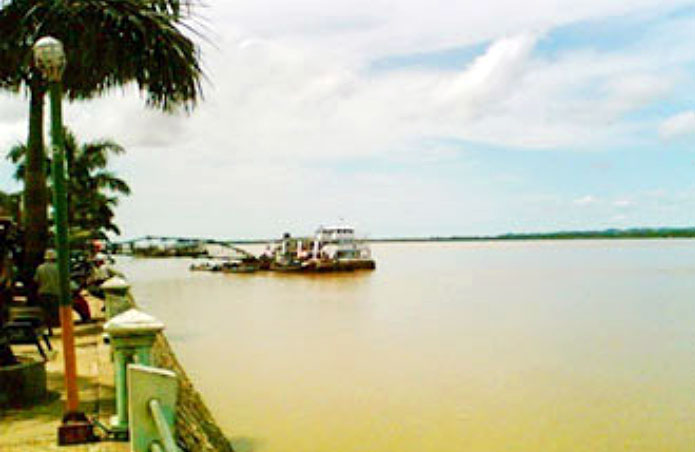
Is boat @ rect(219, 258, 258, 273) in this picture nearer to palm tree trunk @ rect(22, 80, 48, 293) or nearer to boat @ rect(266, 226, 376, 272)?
boat @ rect(266, 226, 376, 272)

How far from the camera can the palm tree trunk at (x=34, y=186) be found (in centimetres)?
1117

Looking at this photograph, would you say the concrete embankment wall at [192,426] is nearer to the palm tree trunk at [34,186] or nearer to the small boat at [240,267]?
the palm tree trunk at [34,186]

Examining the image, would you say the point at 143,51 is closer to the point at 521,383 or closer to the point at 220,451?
the point at 220,451

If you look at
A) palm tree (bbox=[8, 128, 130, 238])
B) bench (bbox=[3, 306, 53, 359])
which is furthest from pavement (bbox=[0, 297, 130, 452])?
palm tree (bbox=[8, 128, 130, 238])

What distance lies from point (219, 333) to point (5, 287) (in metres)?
17.4

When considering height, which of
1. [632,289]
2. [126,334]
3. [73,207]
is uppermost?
[73,207]

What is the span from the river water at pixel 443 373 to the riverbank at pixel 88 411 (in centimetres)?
271

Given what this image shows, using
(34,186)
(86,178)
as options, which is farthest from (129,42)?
(86,178)

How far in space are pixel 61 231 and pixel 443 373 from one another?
13.0 meters

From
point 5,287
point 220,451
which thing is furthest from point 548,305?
point 5,287

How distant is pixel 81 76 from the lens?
9.28 metres

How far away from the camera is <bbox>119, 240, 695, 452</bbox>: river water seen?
37.7 ft

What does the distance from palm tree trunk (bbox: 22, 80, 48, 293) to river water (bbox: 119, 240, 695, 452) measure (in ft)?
13.1

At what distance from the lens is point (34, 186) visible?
1123 centimetres
